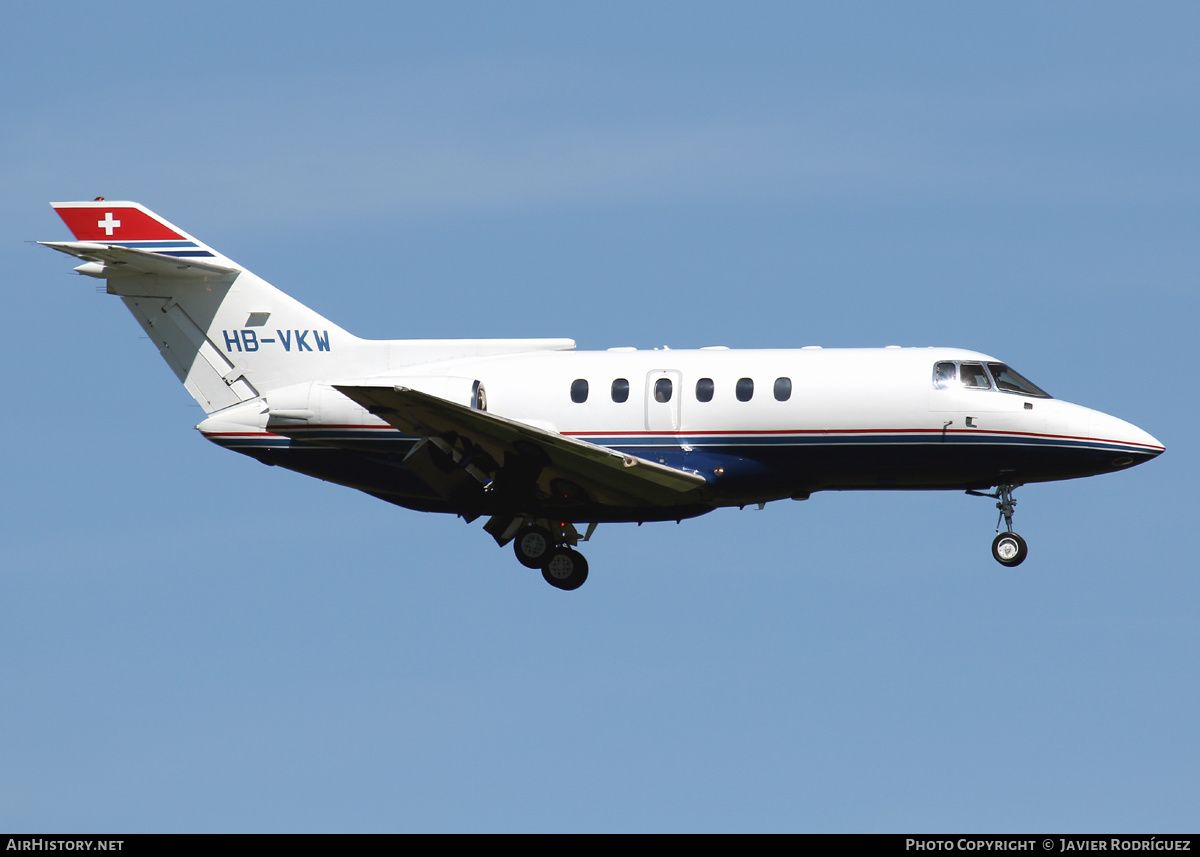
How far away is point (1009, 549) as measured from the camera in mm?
27781

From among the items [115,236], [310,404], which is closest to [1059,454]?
[310,404]

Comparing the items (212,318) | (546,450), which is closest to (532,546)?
(546,450)

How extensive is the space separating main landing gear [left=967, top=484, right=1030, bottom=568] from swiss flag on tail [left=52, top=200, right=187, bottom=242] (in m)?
15.8

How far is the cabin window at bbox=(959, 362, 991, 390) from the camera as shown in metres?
27.5

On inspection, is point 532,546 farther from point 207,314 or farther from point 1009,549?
point 1009,549

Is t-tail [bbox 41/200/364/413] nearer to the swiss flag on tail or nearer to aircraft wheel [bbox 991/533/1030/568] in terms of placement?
the swiss flag on tail

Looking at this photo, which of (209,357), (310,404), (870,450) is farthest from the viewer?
(209,357)

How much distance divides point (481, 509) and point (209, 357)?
20.5ft

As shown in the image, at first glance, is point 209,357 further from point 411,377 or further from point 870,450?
point 870,450

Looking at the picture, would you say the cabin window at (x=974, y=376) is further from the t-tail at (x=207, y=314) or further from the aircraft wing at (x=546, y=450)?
the t-tail at (x=207, y=314)

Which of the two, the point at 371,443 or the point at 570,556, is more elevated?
the point at 371,443

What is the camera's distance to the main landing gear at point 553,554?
2994 centimetres

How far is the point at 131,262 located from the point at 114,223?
113 cm

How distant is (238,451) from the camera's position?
29953 millimetres
